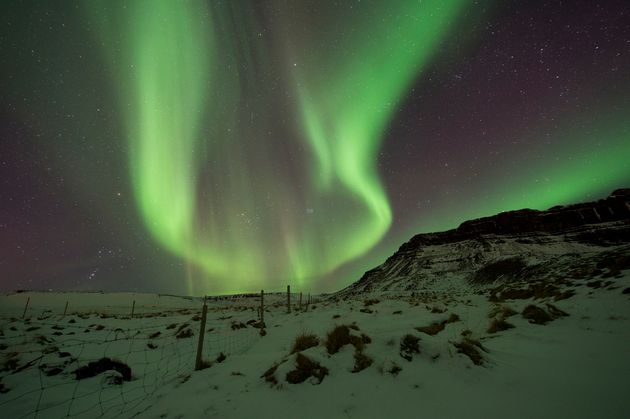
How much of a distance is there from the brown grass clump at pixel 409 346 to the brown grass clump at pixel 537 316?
574cm

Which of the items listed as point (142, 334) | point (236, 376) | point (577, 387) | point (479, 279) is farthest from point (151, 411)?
point (479, 279)

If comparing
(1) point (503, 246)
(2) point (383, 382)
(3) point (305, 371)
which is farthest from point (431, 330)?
(1) point (503, 246)

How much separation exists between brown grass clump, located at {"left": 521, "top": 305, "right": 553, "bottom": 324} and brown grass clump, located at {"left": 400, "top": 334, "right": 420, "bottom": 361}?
5.74 meters

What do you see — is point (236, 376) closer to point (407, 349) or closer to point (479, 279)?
point (407, 349)

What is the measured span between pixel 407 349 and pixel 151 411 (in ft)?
16.7

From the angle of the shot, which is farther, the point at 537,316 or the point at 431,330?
the point at 537,316

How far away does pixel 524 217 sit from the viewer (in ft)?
309

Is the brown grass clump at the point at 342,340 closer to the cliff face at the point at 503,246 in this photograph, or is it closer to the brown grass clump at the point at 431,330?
the brown grass clump at the point at 431,330

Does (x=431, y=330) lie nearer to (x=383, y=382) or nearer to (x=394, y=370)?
(x=394, y=370)

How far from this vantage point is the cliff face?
6150 cm

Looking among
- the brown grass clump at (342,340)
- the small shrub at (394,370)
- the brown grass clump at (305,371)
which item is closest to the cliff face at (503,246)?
the brown grass clump at (342,340)

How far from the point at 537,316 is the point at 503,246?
84.7 meters

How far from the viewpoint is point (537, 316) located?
9.27 meters

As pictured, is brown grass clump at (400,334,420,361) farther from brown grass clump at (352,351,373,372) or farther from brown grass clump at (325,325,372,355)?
brown grass clump at (325,325,372,355)
